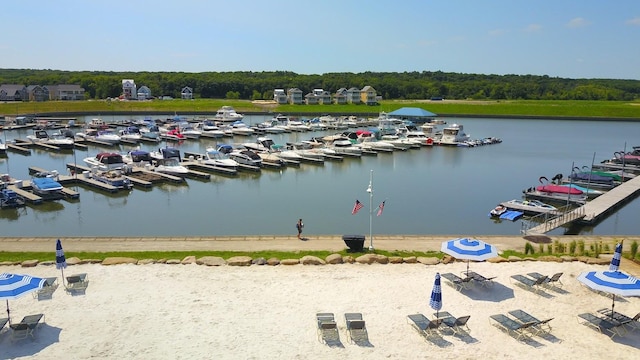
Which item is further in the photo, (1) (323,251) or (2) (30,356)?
(1) (323,251)

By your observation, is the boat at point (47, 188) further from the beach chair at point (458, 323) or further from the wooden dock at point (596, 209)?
the wooden dock at point (596, 209)

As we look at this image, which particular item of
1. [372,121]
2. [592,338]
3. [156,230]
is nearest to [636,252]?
[592,338]

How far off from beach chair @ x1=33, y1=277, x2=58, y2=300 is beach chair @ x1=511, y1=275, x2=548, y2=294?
47.1 feet

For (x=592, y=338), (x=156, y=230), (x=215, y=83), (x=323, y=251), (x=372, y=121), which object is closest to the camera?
(x=592, y=338)

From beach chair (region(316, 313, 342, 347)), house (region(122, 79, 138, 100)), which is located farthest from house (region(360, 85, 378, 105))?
beach chair (region(316, 313, 342, 347))

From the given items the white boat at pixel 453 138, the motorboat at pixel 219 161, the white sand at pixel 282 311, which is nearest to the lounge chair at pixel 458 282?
the white sand at pixel 282 311

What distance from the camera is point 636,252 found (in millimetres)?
18172

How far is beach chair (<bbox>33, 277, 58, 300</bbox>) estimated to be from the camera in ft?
45.3

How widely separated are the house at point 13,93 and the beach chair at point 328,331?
130 metres

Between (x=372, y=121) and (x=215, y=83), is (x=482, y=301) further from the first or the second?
(x=215, y=83)

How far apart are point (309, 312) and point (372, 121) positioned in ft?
251

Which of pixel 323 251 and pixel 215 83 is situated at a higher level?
pixel 215 83

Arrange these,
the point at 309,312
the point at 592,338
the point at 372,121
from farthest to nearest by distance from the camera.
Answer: the point at 372,121 < the point at 309,312 < the point at 592,338

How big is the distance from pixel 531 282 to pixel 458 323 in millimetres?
4145
